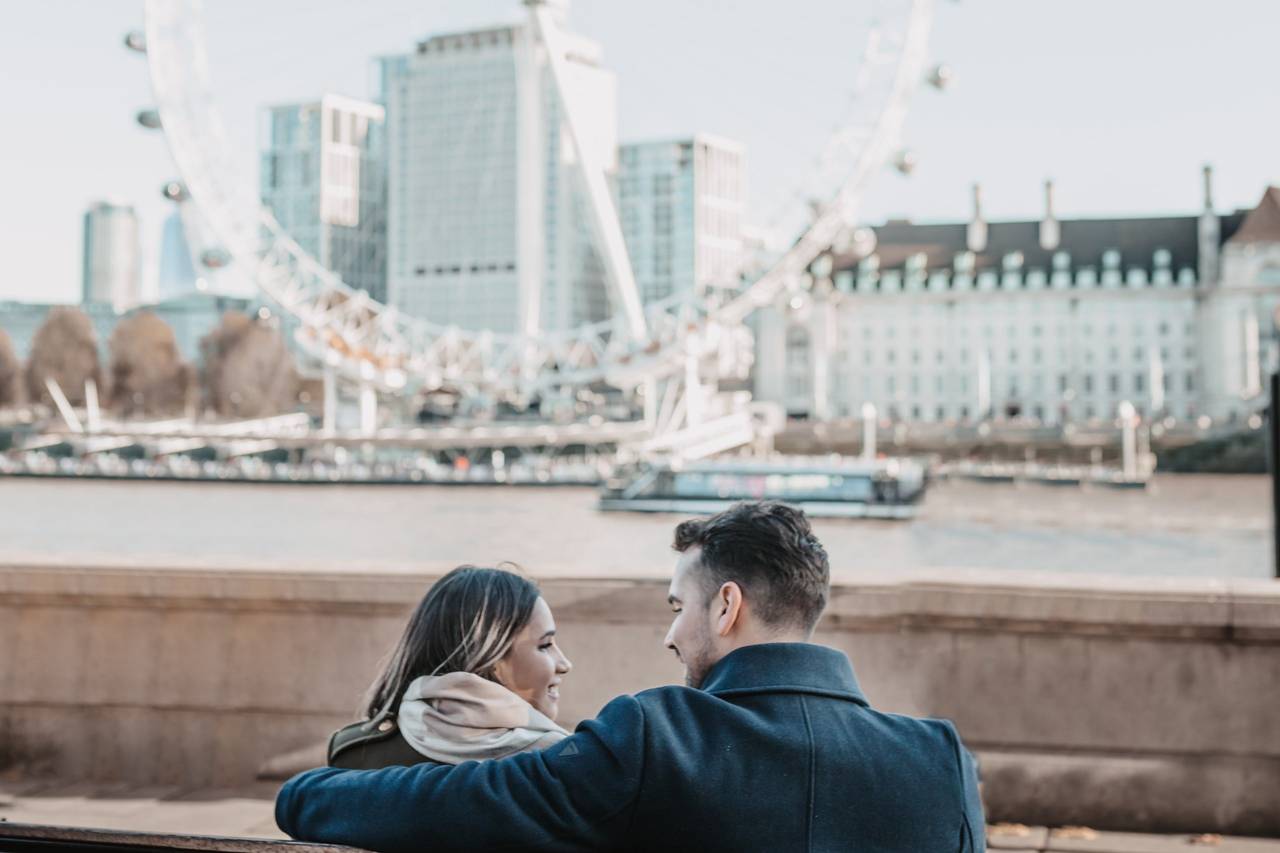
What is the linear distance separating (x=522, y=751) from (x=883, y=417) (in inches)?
2649

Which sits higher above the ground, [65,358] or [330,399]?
[65,358]

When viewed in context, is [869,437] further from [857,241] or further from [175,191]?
[175,191]

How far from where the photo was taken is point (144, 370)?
60750 millimetres

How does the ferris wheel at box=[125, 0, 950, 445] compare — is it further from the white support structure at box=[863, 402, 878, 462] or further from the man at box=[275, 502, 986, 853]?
the man at box=[275, 502, 986, 853]

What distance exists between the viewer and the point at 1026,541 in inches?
1043

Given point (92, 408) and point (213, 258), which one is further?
point (92, 408)

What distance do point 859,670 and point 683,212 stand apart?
47.1 metres

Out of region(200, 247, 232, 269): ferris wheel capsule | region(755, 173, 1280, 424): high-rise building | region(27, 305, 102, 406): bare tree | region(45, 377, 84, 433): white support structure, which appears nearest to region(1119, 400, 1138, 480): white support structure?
region(755, 173, 1280, 424): high-rise building

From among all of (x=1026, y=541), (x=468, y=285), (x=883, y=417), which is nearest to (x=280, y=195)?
(x=468, y=285)

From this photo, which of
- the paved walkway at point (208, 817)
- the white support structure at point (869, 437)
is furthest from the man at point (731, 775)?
the white support structure at point (869, 437)

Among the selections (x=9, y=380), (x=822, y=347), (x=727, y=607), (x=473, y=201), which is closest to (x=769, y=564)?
(x=727, y=607)

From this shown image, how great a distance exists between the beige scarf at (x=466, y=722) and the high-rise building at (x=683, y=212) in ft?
115

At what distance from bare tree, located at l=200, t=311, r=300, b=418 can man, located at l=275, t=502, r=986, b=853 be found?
201 ft

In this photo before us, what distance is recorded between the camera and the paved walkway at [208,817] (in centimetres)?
336
